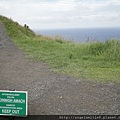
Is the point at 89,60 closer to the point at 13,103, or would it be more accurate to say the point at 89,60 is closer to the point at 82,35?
the point at 13,103

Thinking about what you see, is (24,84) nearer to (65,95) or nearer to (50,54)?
(65,95)

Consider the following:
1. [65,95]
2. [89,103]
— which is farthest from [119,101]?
[65,95]

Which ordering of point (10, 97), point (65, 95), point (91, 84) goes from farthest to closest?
point (91, 84), point (65, 95), point (10, 97)

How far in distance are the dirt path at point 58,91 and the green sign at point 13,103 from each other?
58 centimetres

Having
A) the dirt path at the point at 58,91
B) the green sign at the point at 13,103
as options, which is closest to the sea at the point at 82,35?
the dirt path at the point at 58,91

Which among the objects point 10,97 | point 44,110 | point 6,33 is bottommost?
point 44,110

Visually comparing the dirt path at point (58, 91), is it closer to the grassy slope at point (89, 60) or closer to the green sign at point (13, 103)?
the grassy slope at point (89, 60)

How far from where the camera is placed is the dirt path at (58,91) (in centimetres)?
402

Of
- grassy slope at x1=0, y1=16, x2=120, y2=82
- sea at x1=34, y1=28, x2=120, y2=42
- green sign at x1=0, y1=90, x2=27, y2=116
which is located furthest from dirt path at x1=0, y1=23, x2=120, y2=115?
sea at x1=34, y1=28, x2=120, y2=42

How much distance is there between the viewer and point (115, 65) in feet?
23.2

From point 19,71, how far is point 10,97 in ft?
10.6

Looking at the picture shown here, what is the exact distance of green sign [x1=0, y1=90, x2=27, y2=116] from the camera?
3.33m

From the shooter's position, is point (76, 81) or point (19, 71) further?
point (19, 71)

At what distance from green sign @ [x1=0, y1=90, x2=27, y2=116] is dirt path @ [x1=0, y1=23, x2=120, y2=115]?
58cm
